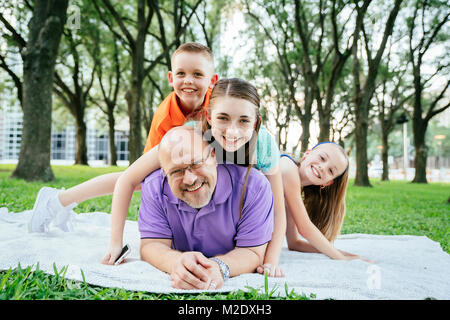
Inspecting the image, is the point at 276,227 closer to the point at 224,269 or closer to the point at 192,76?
the point at 224,269

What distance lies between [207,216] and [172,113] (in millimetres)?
1193

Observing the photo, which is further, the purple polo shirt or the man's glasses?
the purple polo shirt

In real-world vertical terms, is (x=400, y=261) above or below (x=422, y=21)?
below

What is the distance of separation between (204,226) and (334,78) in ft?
33.9

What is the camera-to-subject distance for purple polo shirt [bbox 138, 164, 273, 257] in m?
1.93

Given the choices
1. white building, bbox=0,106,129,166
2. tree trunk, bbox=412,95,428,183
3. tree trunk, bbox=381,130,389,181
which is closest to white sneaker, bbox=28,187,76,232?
tree trunk, bbox=412,95,428,183

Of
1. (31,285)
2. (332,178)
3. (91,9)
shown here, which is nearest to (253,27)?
(91,9)

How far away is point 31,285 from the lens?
5.05ft

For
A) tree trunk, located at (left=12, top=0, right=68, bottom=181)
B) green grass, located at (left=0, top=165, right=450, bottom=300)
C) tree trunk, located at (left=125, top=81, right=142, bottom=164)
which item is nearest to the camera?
green grass, located at (left=0, top=165, right=450, bottom=300)

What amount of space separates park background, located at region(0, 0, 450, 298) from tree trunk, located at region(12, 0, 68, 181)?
2cm

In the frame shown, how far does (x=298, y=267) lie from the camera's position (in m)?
2.22

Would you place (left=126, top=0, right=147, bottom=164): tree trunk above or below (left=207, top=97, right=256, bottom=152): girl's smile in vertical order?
above

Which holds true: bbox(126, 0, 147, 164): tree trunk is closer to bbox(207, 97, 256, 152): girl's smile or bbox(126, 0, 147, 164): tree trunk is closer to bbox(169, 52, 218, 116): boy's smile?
bbox(169, 52, 218, 116): boy's smile

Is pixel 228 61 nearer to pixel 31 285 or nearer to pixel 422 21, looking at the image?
pixel 422 21
